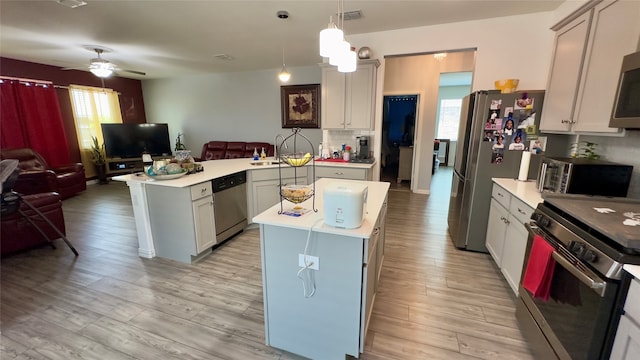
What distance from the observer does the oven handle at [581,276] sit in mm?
1097

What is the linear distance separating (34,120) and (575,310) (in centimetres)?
817

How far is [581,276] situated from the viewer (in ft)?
3.89

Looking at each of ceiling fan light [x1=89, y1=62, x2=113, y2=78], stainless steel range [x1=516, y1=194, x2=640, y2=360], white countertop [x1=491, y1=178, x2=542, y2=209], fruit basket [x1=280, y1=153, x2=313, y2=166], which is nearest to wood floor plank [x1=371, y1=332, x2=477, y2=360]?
stainless steel range [x1=516, y1=194, x2=640, y2=360]

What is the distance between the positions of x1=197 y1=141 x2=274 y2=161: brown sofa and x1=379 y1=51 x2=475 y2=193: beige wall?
3.16 metres

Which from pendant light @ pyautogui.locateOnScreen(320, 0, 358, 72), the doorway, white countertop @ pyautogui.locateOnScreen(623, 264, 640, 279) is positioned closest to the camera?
white countertop @ pyautogui.locateOnScreen(623, 264, 640, 279)

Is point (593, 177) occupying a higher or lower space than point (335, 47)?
lower

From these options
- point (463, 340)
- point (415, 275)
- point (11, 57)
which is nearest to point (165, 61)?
point (11, 57)

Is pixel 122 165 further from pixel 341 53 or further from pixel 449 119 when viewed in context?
pixel 449 119

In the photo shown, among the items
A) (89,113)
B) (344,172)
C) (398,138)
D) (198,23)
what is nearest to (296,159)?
(344,172)

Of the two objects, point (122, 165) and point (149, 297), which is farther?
point (122, 165)

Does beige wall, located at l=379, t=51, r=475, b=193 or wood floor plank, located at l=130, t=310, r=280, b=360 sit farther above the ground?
beige wall, located at l=379, t=51, r=475, b=193

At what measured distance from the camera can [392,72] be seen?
18.1 feet

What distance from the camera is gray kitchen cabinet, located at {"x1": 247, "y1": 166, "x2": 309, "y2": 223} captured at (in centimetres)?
359

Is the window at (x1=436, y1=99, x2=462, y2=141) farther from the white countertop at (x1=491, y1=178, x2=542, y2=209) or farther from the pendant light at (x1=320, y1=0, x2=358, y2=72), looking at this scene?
the pendant light at (x1=320, y1=0, x2=358, y2=72)
